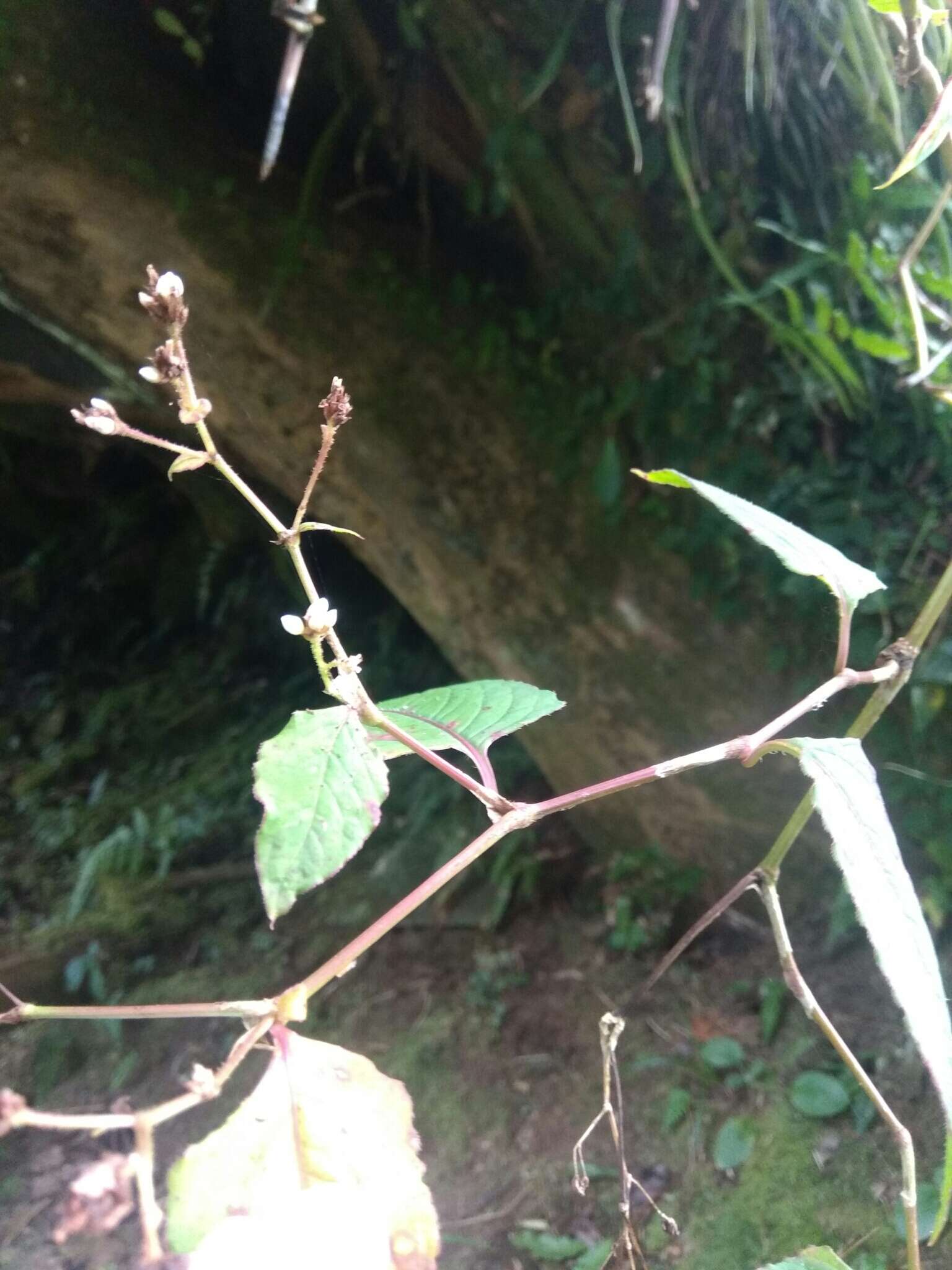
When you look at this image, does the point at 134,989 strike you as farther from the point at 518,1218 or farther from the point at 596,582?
the point at 596,582

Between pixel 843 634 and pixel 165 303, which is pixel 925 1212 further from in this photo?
pixel 165 303

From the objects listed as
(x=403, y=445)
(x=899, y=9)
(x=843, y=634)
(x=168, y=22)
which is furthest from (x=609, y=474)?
(x=168, y=22)

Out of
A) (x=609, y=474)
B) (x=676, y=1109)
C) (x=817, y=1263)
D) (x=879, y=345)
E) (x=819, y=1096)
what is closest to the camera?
(x=817, y=1263)

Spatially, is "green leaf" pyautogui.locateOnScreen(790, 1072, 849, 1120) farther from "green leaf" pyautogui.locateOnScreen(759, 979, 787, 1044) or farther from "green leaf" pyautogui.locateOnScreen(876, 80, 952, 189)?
"green leaf" pyautogui.locateOnScreen(876, 80, 952, 189)

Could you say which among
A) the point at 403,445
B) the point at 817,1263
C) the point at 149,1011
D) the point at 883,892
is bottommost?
the point at 403,445

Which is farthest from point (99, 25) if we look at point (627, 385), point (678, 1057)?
point (678, 1057)

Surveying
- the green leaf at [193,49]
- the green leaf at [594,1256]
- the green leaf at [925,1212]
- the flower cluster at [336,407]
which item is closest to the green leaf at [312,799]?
the flower cluster at [336,407]

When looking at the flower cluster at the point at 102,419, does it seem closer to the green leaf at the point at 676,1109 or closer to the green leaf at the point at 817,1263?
the green leaf at the point at 817,1263
